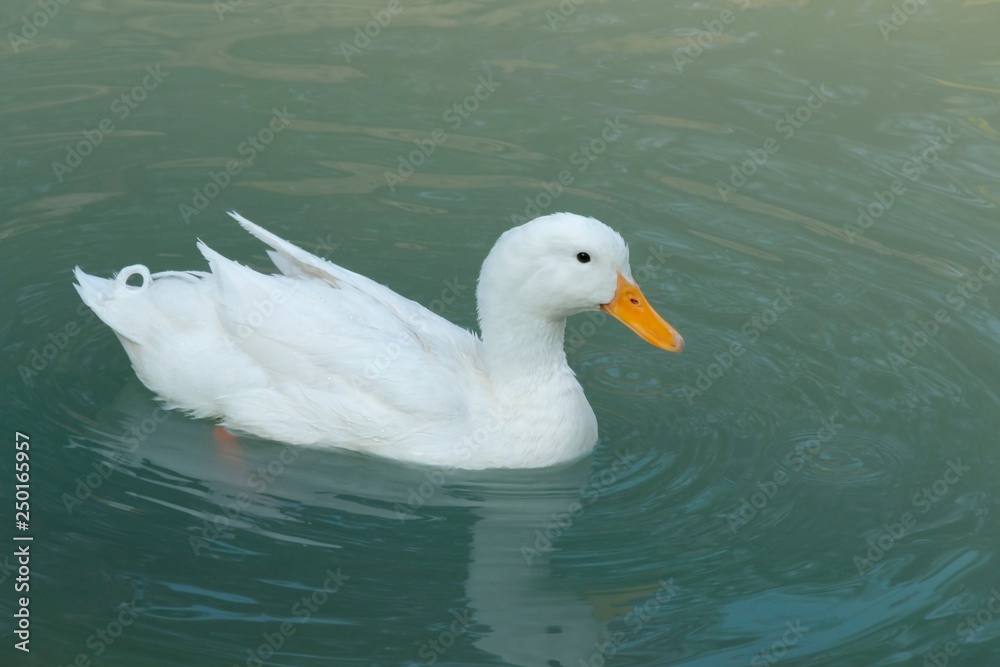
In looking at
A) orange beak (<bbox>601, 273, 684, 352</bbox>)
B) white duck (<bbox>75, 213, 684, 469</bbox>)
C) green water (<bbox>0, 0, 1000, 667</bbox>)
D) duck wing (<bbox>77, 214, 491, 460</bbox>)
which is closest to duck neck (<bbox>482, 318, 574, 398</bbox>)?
white duck (<bbox>75, 213, 684, 469</bbox>)

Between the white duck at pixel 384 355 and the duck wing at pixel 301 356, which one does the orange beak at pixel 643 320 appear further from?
the duck wing at pixel 301 356

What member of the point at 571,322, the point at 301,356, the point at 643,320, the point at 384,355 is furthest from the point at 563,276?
the point at 571,322

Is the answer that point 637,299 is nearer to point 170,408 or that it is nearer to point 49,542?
point 170,408

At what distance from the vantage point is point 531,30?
37.1 feet

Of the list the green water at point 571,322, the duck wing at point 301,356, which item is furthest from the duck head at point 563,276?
the green water at point 571,322

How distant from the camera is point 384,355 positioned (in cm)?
612

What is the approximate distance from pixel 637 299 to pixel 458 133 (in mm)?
3787

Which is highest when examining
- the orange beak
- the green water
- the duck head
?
the duck head

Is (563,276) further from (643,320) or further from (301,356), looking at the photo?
(301,356)

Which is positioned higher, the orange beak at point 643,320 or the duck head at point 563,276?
the duck head at point 563,276

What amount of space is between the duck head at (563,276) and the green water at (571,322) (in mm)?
785

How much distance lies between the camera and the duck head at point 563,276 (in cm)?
586

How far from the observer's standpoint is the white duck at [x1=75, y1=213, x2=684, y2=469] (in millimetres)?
6055

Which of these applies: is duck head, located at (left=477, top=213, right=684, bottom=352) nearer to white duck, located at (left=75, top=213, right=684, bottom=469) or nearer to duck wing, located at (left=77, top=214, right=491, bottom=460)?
white duck, located at (left=75, top=213, right=684, bottom=469)
